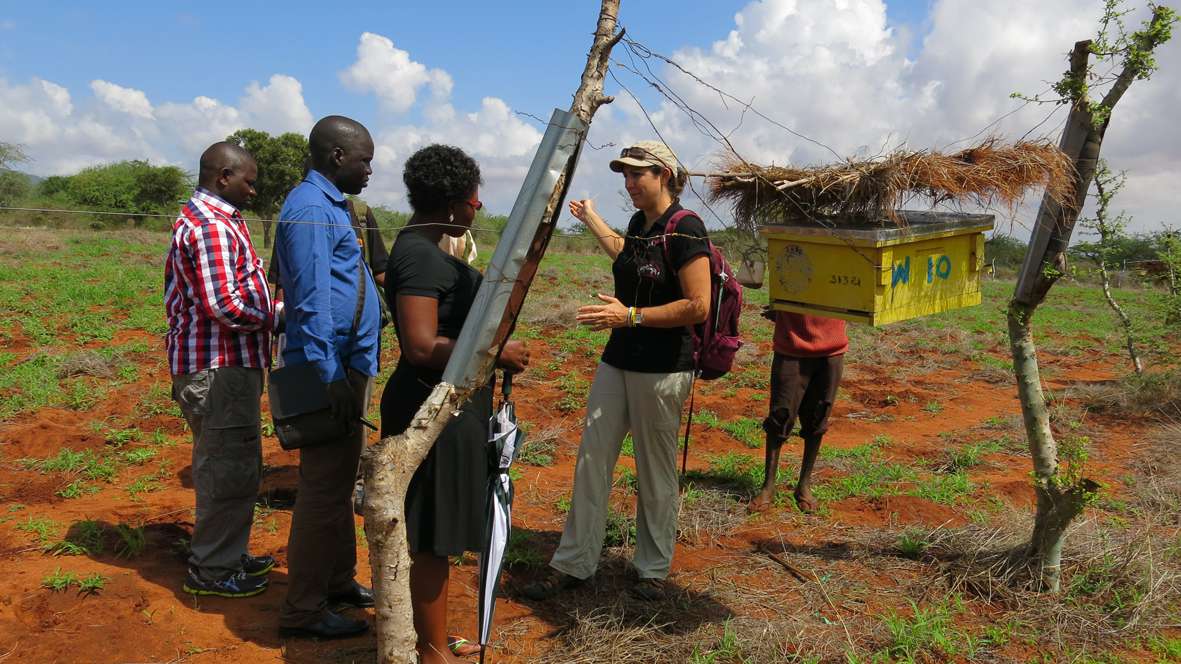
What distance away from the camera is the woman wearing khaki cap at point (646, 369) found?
3223 mm

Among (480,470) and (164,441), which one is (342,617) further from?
(164,441)

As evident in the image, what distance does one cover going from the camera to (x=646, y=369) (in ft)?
10.9

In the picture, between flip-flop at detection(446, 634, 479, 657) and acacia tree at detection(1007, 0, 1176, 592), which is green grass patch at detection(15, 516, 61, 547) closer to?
flip-flop at detection(446, 634, 479, 657)

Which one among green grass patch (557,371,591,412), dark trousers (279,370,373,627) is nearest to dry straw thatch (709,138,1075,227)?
dark trousers (279,370,373,627)

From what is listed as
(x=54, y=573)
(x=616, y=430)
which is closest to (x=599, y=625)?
(x=616, y=430)

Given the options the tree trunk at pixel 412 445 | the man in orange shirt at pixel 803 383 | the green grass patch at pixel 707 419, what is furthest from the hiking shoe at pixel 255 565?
the green grass patch at pixel 707 419

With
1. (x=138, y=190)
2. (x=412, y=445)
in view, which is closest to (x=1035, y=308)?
(x=412, y=445)

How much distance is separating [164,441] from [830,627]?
459 centimetres

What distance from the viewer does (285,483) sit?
4848 millimetres

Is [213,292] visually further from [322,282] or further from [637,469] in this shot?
[637,469]

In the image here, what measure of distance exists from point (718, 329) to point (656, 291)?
0.40 metres

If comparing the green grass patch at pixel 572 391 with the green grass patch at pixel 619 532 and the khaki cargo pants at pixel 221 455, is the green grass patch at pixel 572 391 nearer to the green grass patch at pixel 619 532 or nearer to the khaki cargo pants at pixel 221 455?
the green grass patch at pixel 619 532

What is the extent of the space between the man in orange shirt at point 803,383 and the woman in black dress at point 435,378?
8.11 feet

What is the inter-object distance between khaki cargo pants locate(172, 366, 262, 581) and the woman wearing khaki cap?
1.28 m
